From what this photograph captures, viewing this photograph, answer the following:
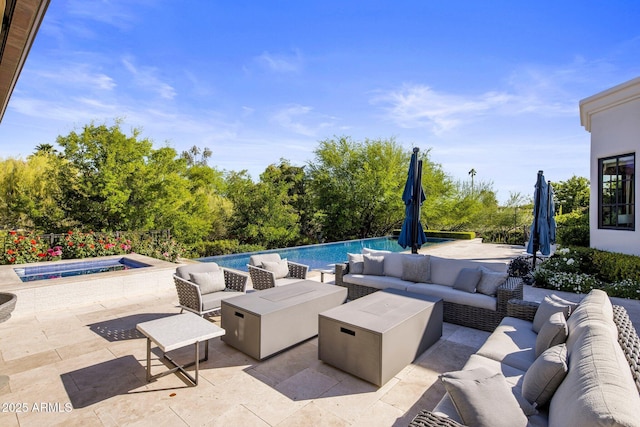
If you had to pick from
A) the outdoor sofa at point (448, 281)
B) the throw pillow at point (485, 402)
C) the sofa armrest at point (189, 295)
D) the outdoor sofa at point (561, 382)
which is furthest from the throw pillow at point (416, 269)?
the throw pillow at point (485, 402)

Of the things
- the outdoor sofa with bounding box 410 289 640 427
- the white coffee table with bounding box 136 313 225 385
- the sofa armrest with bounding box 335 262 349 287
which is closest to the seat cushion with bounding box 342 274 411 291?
the sofa armrest with bounding box 335 262 349 287

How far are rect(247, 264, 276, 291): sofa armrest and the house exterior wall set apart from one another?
7.31m

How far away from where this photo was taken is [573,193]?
2578 centimetres

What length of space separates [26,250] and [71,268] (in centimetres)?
89

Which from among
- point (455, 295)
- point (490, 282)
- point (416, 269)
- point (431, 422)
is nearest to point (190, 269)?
point (416, 269)

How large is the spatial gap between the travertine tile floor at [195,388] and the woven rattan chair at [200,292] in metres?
0.53

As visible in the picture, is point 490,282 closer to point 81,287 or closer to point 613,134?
point 613,134

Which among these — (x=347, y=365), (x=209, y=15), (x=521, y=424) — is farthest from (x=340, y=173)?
(x=521, y=424)

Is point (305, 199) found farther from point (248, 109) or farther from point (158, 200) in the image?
point (158, 200)

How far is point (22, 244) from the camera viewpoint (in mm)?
6781

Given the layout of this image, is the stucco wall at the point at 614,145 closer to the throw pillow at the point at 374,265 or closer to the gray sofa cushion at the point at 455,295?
the gray sofa cushion at the point at 455,295

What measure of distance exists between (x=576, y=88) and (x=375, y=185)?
942 centimetres

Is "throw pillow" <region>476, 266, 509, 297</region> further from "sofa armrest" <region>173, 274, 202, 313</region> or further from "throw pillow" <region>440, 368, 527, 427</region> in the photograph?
"sofa armrest" <region>173, 274, 202, 313</region>

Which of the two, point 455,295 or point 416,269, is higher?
point 416,269
